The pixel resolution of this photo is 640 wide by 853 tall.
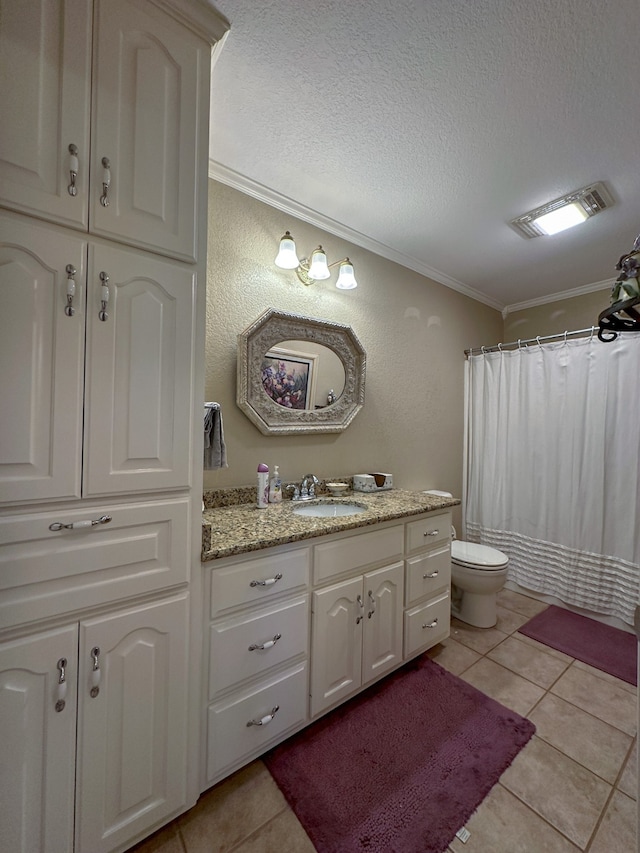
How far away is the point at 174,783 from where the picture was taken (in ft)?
3.36

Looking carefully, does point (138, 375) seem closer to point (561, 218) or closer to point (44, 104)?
point (44, 104)

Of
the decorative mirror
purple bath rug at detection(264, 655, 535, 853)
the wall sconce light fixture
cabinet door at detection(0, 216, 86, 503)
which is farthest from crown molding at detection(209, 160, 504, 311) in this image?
purple bath rug at detection(264, 655, 535, 853)

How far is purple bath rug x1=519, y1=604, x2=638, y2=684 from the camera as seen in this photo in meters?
1.89

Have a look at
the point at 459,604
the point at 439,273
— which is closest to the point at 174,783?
the point at 459,604

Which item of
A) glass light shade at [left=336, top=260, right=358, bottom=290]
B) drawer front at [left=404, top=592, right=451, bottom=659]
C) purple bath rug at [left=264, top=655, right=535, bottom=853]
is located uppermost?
glass light shade at [left=336, top=260, right=358, bottom=290]

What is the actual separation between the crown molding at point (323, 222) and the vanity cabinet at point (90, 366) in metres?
0.98

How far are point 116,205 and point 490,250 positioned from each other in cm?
230

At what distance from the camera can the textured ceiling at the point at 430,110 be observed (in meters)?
1.06

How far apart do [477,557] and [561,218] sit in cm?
208

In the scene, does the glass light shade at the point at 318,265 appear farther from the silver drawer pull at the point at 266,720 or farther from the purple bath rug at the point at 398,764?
the purple bath rug at the point at 398,764

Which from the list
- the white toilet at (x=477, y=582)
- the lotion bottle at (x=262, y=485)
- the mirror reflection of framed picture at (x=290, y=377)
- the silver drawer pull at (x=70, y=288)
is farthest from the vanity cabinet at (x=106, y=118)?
the white toilet at (x=477, y=582)

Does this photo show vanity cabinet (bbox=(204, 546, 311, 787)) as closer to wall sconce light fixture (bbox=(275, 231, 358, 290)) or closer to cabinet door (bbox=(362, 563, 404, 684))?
cabinet door (bbox=(362, 563, 404, 684))

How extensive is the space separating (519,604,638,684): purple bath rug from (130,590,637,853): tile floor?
16 centimetres

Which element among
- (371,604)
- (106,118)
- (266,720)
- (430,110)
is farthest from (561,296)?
(266,720)
